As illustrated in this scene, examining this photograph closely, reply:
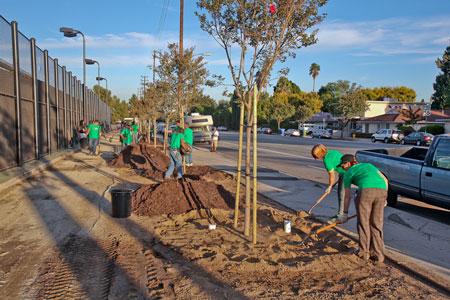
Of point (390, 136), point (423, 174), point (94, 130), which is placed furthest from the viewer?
point (390, 136)

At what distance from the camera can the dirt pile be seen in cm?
1485

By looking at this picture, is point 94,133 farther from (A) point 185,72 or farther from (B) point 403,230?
(B) point 403,230

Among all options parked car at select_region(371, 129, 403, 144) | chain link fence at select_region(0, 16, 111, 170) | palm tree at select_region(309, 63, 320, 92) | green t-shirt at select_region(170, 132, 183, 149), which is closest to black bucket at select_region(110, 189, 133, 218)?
green t-shirt at select_region(170, 132, 183, 149)

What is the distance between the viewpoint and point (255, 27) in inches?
251

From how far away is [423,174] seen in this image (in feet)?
28.0

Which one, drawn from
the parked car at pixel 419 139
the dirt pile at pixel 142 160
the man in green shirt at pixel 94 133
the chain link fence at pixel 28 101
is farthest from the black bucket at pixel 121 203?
the parked car at pixel 419 139

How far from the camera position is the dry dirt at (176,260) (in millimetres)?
4418

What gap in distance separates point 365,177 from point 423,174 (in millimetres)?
3887

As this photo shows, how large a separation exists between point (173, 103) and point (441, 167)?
45.9 ft

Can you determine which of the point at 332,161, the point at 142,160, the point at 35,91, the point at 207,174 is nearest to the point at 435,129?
the point at 142,160

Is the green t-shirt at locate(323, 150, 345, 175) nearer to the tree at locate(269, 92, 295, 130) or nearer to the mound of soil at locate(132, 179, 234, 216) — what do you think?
the mound of soil at locate(132, 179, 234, 216)

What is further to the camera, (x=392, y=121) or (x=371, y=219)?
(x=392, y=121)

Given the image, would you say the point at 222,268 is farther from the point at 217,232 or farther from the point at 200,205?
the point at 200,205

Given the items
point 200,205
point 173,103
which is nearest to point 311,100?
point 173,103
